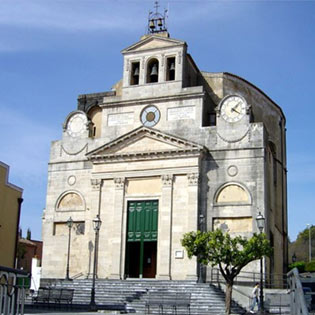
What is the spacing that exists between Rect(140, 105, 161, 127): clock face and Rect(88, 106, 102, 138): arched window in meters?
4.67

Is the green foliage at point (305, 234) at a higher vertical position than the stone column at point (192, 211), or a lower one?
higher

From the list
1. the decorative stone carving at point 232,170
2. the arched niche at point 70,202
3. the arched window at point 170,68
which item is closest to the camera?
the decorative stone carving at point 232,170

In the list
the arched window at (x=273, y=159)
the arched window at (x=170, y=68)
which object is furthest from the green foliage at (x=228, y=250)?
the arched window at (x=170, y=68)

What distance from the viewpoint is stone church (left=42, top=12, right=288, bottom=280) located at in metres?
34.3

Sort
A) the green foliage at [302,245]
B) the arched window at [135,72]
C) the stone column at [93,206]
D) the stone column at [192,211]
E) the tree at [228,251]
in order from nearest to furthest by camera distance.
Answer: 1. the tree at [228,251]
2. the stone column at [192,211]
3. the stone column at [93,206]
4. the arched window at [135,72]
5. the green foliage at [302,245]

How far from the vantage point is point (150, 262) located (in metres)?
36.8

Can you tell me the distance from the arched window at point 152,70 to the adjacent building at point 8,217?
14.9 meters

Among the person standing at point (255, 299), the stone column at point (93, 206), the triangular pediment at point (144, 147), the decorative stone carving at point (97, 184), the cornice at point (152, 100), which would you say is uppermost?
the cornice at point (152, 100)

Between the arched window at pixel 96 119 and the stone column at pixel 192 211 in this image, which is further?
the arched window at pixel 96 119

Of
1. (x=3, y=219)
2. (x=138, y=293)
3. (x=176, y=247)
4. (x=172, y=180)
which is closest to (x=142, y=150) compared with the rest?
(x=172, y=180)

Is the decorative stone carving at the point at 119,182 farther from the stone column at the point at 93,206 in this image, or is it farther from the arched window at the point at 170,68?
the arched window at the point at 170,68

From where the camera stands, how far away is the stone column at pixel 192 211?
110ft

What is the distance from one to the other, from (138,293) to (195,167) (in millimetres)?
8289

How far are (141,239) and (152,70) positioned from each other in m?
11.2
